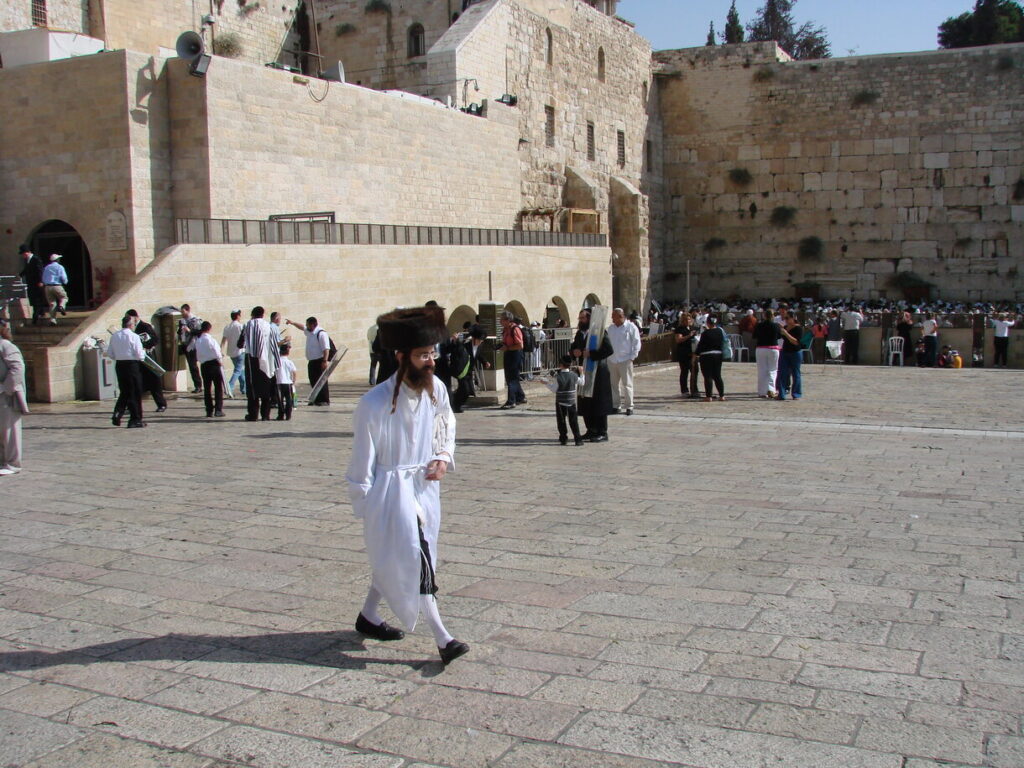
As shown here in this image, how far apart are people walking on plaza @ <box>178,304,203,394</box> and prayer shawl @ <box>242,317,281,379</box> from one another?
2723mm

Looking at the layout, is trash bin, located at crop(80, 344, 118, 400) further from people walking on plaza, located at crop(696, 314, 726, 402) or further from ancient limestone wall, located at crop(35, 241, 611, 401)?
people walking on plaza, located at crop(696, 314, 726, 402)

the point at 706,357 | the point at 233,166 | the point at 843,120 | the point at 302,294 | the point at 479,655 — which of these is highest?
the point at 843,120

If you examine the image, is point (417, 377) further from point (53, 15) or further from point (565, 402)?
point (53, 15)

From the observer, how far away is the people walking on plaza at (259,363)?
1098 cm

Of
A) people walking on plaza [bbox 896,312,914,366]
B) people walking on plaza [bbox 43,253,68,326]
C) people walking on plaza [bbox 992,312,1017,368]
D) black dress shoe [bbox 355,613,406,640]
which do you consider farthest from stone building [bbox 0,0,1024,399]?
people walking on plaza [bbox 992,312,1017,368]

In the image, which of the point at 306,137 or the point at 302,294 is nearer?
the point at 302,294

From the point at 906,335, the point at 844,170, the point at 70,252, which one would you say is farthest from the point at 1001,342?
the point at 70,252

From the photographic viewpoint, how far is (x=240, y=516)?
20.8 ft

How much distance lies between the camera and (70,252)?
17828 mm

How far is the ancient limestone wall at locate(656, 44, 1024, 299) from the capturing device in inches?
1212

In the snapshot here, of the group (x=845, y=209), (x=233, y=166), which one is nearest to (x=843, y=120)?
(x=845, y=209)

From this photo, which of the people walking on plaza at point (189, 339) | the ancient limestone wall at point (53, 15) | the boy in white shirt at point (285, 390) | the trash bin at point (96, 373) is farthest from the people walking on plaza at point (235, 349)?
the ancient limestone wall at point (53, 15)

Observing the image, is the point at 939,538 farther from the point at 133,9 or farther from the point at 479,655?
the point at 133,9

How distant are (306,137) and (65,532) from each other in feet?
49.8
